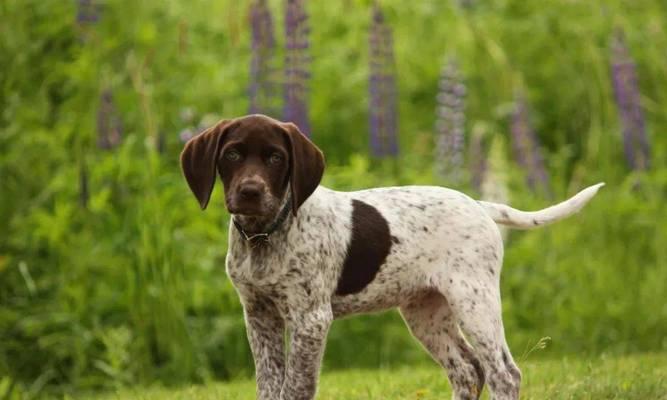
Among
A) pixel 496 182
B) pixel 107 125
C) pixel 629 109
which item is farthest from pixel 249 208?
pixel 629 109

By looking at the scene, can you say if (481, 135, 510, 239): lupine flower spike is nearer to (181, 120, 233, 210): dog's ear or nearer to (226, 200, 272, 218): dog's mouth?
(181, 120, 233, 210): dog's ear

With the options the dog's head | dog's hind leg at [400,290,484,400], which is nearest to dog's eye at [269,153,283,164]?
the dog's head

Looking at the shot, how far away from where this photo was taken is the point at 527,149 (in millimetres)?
10578

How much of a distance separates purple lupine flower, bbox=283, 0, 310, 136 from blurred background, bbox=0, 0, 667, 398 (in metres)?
0.02

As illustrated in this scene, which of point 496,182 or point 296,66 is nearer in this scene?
point 296,66

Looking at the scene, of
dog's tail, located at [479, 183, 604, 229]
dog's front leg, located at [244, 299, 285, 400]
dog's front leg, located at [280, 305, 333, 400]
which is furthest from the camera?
dog's tail, located at [479, 183, 604, 229]

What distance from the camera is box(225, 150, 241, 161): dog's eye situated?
16.2 ft

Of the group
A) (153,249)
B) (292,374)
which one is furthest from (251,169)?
(153,249)

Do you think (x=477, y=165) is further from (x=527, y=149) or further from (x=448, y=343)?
(x=448, y=343)

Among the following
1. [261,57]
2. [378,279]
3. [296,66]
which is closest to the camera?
[378,279]

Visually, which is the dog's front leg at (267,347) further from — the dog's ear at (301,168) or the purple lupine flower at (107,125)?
the purple lupine flower at (107,125)

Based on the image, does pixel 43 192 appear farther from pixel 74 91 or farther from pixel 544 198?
pixel 544 198

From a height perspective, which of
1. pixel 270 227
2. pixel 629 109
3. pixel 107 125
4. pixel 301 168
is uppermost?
pixel 301 168

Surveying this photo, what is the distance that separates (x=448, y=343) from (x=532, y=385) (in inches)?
50.1
